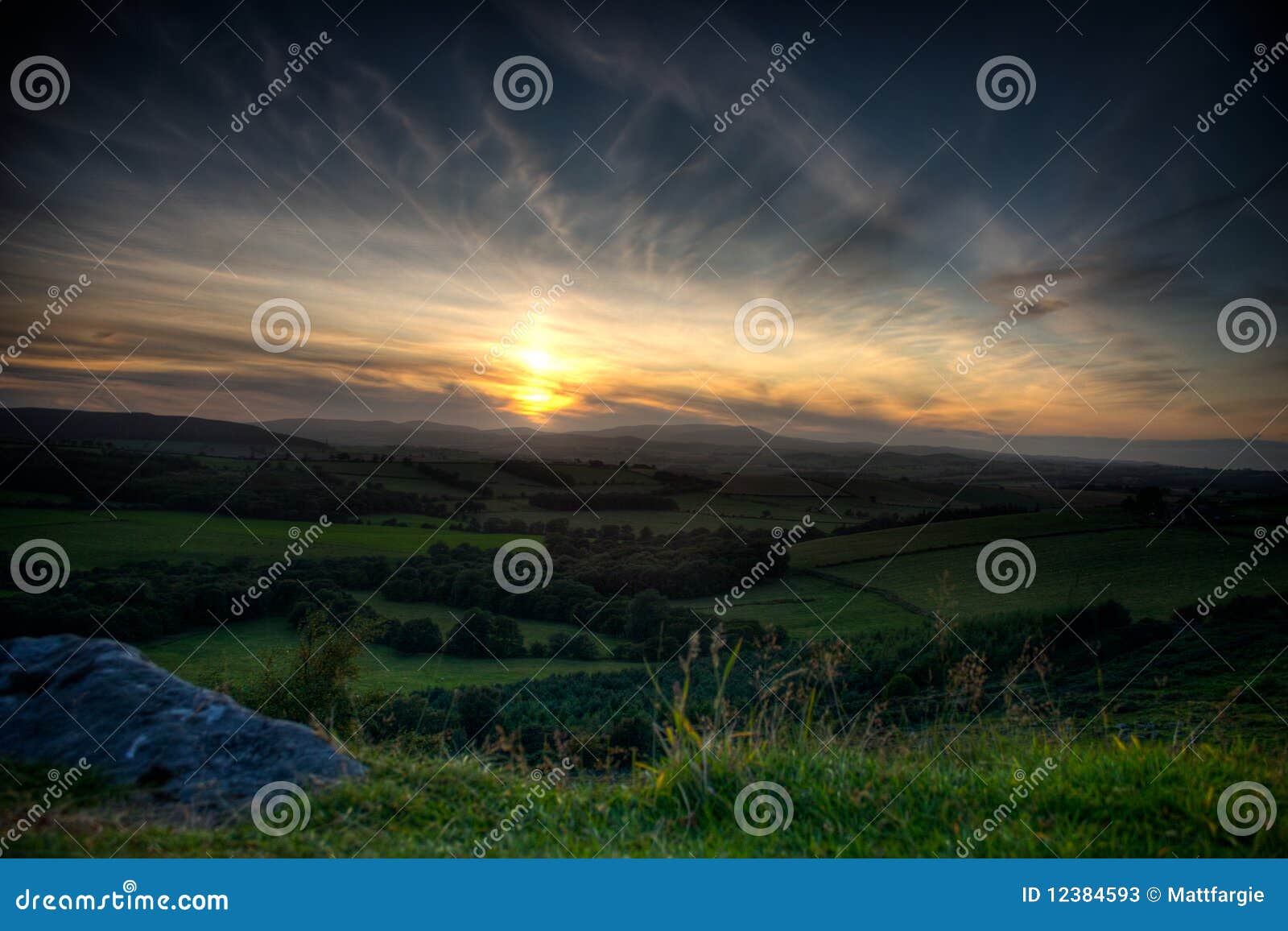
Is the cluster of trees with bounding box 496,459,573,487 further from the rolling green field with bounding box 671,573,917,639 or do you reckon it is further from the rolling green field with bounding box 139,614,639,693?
the rolling green field with bounding box 139,614,639,693

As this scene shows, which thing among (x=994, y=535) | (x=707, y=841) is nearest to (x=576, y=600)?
(x=994, y=535)

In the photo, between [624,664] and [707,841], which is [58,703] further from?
[624,664]

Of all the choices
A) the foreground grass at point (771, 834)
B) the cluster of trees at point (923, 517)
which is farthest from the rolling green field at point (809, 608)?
the foreground grass at point (771, 834)

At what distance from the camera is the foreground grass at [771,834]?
4.39 meters

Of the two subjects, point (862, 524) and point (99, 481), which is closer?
point (99, 481)

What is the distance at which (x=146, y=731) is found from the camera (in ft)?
19.3

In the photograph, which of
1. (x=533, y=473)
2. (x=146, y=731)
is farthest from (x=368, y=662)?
(x=533, y=473)

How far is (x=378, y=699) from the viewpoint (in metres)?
10.4

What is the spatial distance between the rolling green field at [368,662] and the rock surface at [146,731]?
5.14 m

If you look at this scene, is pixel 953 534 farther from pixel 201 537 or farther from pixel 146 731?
pixel 201 537

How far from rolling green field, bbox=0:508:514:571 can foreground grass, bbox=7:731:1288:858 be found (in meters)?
19.4

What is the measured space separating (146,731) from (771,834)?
17.3 feet

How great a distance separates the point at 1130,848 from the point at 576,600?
62.5ft

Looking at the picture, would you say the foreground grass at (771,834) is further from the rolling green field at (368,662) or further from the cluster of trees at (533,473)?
the cluster of trees at (533,473)
